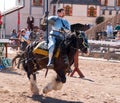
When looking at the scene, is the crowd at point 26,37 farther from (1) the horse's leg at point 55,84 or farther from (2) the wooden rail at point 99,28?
(2) the wooden rail at point 99,28

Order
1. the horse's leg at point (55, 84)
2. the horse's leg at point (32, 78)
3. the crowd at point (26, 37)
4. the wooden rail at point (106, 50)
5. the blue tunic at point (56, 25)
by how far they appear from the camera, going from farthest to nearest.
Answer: the wooden rail at point (106, 50)
the crowd at point (26, 37)
the horse's leg at point (32, 78)
the blue tunic at point (56, 25)
the horse's leg at point (55, 84)

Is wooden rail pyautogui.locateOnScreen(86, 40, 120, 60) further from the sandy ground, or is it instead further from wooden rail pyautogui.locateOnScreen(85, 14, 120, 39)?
wooden rail pyautogui.locateOnScreen(85, 14, 120, 39)

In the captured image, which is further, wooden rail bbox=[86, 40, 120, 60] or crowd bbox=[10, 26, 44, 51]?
wooden rail bbox=[86, 40, 120, 60]

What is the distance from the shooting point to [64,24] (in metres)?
9.85

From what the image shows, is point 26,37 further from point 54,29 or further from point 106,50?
point 54,29

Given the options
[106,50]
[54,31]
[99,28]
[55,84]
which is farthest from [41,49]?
[99,28]

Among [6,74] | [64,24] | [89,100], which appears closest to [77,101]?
[89,100]

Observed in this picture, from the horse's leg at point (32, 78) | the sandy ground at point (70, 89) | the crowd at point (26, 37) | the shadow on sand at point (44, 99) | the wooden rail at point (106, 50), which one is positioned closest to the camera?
the shadow on sand at point (44, 99)

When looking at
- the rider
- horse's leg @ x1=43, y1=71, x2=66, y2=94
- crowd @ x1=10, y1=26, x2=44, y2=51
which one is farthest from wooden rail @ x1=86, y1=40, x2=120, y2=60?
horse's leg @ x1=43, y1=71, x2=66, y2=94

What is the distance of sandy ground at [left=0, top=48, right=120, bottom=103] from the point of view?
9.44 meters

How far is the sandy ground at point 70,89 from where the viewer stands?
944 centimetres

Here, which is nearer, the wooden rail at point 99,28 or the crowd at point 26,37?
the crowd at point 26,37

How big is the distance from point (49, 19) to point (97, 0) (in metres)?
43.0

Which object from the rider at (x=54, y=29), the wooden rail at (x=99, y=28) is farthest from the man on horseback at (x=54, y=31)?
the wooden rail at (x=99, y=28)
